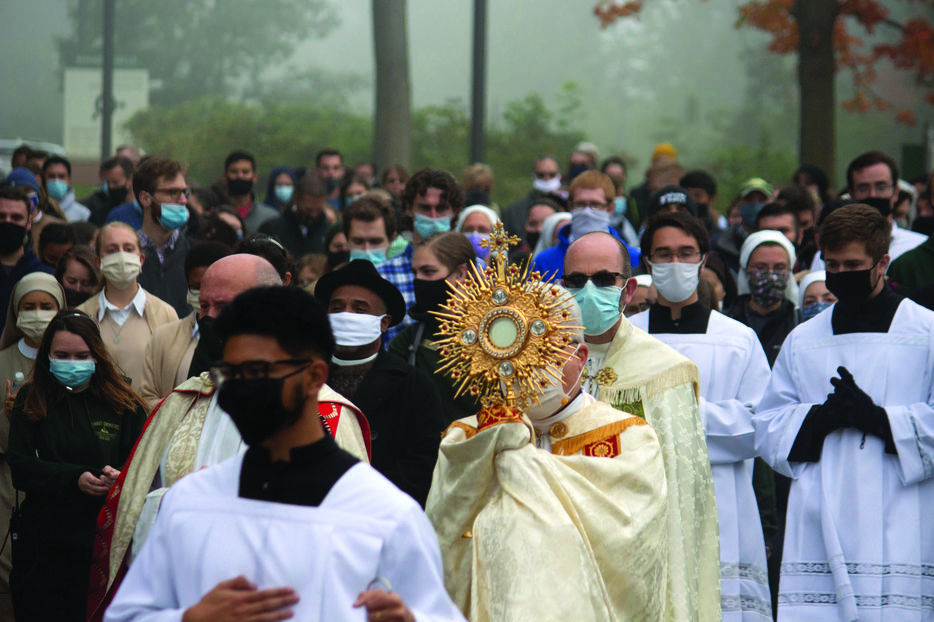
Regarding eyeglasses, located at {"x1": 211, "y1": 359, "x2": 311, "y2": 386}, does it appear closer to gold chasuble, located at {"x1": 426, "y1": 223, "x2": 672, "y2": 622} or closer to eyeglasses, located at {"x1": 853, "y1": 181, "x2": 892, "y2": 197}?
gold chasuble, located at {"x1": 426, "y1": 223, "x2": 672, "y2": 622}

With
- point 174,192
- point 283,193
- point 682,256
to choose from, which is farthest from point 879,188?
point 283,193

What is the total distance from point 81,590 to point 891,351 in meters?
4.30

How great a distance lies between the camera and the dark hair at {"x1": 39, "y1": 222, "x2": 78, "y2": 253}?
360 inches

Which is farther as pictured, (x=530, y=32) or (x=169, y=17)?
(x=530, y=32)

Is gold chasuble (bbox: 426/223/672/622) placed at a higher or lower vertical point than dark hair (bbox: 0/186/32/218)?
lower

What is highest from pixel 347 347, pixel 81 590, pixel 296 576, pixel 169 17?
pixel 169 17

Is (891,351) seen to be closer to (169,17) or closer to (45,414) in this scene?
(45,414)

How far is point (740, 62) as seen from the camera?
81.3ft

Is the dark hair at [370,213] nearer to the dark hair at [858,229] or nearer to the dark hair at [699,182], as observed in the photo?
the dark hair at [858,229]

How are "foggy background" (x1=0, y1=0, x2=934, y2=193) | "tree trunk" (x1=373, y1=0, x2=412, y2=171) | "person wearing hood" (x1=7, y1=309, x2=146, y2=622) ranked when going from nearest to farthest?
"person wearing hood" (x1=7, y1=309, x2=146, y2=622) < "tree trunk" (x1=373, y1=0, x2=412, y2=171) < "foggy background" (x1=0, y1=0, x2=934, y2=193)

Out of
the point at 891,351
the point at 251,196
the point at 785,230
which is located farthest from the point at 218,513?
the point at 251,196

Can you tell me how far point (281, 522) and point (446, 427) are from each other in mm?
2614

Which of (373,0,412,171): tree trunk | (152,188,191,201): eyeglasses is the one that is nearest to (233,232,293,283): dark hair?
(152,188,191,201): eyeglasses

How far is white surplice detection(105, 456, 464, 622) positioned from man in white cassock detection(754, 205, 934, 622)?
328 cm
